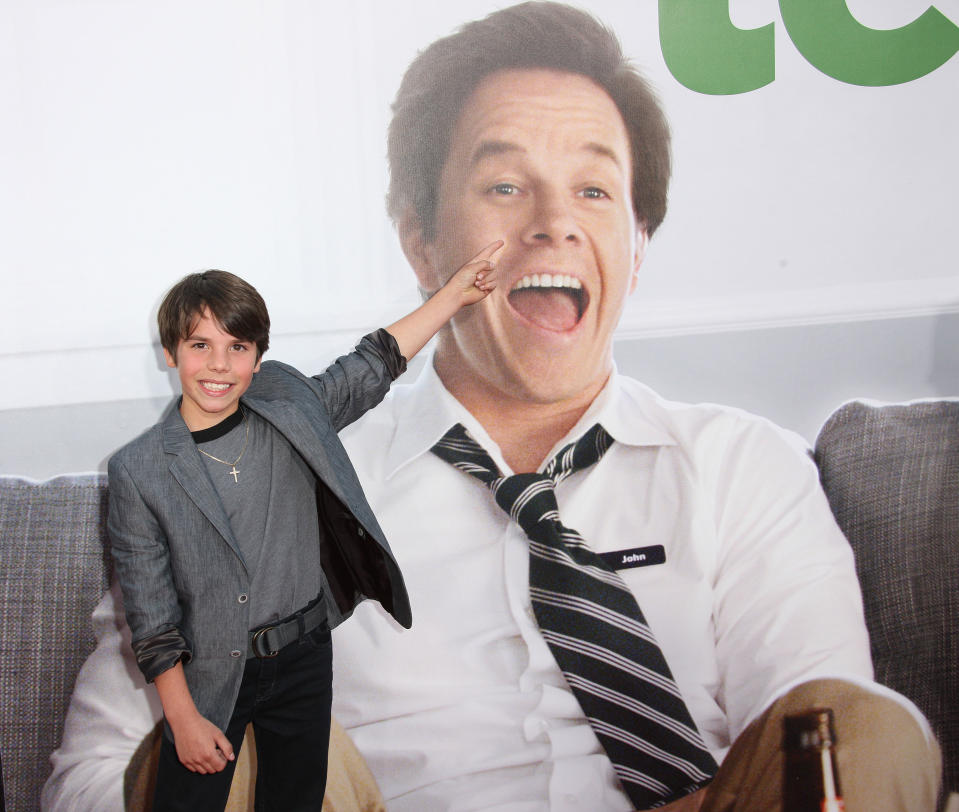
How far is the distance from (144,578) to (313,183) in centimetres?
81

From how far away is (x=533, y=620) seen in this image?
5.42ft

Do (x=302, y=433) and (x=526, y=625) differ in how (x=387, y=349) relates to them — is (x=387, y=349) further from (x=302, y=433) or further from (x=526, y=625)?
(x=526, y=625)

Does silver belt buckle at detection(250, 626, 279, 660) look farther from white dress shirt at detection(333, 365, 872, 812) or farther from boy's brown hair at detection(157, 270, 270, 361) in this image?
boy's brown hair at detection(157, 270, 270, 361)

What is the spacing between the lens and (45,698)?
1737 millimetres

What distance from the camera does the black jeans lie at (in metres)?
1.41

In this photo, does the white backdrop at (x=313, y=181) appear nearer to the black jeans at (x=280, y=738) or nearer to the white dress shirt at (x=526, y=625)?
the white dress shirt at (x=526, y=625)

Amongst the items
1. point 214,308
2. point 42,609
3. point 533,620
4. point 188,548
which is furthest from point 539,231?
point 42,609

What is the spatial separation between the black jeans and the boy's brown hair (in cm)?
52

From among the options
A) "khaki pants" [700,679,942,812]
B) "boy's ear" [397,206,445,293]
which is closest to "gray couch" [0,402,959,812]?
"khaki pants" [700,679,942,812]

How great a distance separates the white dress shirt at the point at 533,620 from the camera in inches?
64.1

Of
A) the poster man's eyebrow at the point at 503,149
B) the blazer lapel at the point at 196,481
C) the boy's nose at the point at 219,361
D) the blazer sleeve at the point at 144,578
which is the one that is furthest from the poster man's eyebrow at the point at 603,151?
the blazer sleeve at the point at 144,578

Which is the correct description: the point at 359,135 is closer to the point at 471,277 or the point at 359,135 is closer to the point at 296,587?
the point at 471,277

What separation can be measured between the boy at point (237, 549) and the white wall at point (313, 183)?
1.02ft

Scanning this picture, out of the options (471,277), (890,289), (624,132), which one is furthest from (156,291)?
(890,289)
